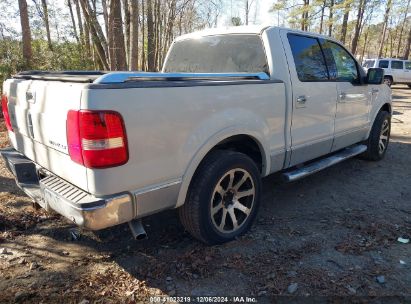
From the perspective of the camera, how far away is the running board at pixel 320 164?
3.82 metres

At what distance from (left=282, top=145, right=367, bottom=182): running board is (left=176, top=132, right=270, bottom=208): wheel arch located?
0.36m

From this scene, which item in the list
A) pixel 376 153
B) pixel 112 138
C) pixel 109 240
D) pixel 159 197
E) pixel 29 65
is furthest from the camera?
pixel 29 65

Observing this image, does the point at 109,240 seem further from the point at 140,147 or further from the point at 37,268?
the point at 140,147

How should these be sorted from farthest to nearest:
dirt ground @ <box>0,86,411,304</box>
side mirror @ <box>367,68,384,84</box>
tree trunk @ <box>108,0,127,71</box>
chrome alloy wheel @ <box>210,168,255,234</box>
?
1. tree trunk @ <box>108,0,127,71</box>
2. side mirror @ <box>367,68,384,84</box>
3. chrome alloy wheel @ <box>210,168,255,234</box>
4. dirt ground @ <box>0,86,411,304</box>

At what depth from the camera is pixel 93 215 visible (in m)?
2.31

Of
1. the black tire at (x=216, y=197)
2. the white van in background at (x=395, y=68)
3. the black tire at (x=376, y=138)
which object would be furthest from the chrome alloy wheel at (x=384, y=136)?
the white van in background at (x=395, y=68)

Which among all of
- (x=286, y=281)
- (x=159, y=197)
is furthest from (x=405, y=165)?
(x=159, y=197)

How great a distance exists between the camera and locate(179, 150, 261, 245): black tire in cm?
295

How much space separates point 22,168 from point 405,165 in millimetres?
5717

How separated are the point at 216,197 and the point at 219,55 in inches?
69.1

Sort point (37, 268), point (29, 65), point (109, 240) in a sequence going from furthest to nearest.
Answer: point (29, 65), point (109, 240), point (37, 268)

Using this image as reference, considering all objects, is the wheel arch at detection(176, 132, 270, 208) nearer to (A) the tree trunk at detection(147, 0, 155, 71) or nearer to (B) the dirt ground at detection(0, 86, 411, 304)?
(B) the dirt ground at detection(0, 86, 411, 304)

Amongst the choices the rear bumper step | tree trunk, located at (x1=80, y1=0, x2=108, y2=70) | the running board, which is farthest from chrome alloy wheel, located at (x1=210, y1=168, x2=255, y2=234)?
tree trunk, located at (x1=80, y1=0, x2=108, y2=70)

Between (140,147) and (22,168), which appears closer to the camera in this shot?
(140,147)
